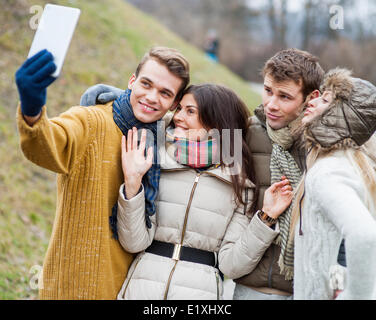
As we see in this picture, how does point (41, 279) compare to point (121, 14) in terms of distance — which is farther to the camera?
point (121, 14)

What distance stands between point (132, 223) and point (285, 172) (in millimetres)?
973

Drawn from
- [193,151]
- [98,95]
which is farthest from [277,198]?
[98,95]

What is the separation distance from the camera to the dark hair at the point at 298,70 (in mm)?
2713

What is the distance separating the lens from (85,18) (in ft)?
35.3

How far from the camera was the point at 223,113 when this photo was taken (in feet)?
9.46

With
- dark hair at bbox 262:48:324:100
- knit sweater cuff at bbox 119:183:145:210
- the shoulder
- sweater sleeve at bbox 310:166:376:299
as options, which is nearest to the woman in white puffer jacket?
knit sweater cuff at bbox 119:183:145:210

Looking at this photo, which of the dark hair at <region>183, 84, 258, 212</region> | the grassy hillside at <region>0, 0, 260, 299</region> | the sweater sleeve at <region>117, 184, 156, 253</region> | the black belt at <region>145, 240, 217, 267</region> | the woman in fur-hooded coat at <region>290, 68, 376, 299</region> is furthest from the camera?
the grassy hillside at <region>0, 0, 260, 299</region>

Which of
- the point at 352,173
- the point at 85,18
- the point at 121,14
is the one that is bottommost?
the point at 352,173

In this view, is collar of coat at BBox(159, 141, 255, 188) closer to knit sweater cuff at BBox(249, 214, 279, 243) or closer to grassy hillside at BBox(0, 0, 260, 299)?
knit sweater cuff at BBox(249, 214, 279, 243)

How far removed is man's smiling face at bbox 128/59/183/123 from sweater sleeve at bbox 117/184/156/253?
0.48 meters

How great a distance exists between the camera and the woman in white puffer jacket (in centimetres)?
255
